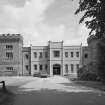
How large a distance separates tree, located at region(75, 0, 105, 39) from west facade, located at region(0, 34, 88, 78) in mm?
54207

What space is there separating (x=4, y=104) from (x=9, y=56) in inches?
2105

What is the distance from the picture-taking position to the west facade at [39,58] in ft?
209

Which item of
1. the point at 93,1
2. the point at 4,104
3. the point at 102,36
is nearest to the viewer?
the point at 93,1

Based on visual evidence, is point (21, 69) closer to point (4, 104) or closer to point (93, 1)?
point (4, 104)

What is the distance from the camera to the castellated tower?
63438mm

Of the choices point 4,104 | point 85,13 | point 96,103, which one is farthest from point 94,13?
point 4,104

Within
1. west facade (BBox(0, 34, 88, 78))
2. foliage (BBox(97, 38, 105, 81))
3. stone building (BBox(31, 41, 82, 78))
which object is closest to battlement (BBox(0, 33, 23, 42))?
west facade (BBox(0, 34, 88, 78))

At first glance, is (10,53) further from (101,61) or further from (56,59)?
(101,61)

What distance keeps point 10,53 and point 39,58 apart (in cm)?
890

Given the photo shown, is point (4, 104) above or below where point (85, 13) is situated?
below

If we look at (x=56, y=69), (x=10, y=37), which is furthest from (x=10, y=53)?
(x=56, y=69)

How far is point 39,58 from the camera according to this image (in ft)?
215

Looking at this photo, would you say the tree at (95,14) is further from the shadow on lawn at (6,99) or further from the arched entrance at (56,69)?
the arched entrance at (56,69)

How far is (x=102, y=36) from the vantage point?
29.5 feet
